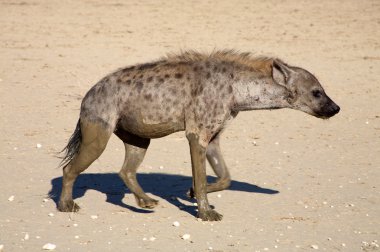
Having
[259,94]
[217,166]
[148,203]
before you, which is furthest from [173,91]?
[148,203]

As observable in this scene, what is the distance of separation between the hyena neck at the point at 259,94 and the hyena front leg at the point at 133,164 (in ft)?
2.93

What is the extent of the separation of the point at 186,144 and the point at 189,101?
8.40 feet

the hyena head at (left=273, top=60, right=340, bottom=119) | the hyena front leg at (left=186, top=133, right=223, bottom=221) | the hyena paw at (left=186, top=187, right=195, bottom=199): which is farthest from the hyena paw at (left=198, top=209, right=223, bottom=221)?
the hyena head at (left=273, top=60, right=340, bottom=119)

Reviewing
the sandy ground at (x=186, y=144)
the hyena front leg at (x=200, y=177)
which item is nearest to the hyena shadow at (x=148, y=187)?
the sandy ground at (x=186, y=144)

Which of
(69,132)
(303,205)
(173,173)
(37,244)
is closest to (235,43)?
(69,132)

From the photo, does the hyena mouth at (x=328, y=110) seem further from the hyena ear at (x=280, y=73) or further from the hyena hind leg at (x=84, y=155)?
the hyena hind leg at (x=84, y=155)

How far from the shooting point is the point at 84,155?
718 cm

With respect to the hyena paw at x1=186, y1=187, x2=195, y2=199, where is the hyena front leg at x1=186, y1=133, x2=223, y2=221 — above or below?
above

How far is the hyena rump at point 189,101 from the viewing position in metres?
7.12

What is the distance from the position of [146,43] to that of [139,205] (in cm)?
783

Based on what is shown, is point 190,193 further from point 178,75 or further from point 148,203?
point 178,75

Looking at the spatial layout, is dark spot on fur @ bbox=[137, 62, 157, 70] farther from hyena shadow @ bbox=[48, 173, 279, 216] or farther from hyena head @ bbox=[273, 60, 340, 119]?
hyena shadow @ bbox=[48, 173, 279, 216]

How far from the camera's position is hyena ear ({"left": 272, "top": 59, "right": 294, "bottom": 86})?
23.8 feet

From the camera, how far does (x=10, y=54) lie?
46.3 feet
